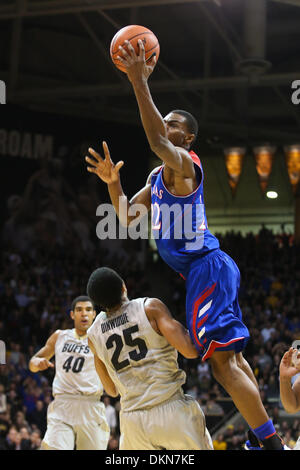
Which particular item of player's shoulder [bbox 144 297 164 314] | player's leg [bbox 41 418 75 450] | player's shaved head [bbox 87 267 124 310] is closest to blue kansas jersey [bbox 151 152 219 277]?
player's shoulder [bbox 144 297 164 314]

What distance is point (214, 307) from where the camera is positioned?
15.0ft

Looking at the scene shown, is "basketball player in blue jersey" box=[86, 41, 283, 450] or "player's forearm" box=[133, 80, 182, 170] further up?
"player's forearm" box=[133, 80, 182, 170]

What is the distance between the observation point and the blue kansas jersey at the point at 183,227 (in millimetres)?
4809

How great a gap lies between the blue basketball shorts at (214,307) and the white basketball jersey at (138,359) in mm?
265

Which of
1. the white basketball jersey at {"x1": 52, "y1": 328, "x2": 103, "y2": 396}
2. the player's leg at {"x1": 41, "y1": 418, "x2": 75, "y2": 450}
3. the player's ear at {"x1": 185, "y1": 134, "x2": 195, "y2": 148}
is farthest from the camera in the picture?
the white basketball jersey at {"x1": 52, "y1": 328, "x2": 103, "y2": 396}

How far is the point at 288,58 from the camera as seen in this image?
67.1 feet

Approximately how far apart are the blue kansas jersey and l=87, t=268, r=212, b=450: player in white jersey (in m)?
0.35

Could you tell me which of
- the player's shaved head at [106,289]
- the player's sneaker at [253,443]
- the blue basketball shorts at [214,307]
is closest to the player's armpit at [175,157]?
the blue basketball shorts at [214,307]

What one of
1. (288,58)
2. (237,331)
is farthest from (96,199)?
Result: (237,331)

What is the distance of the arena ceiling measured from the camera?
18062mm

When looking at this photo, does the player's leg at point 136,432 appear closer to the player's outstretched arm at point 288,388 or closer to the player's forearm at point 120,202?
the player's outstretched arm at point 288,388

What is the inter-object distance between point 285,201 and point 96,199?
6.36 meters

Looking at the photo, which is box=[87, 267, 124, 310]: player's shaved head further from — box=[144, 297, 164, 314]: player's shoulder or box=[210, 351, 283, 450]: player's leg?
box=[210, 351, 283, 450]: player's leg
